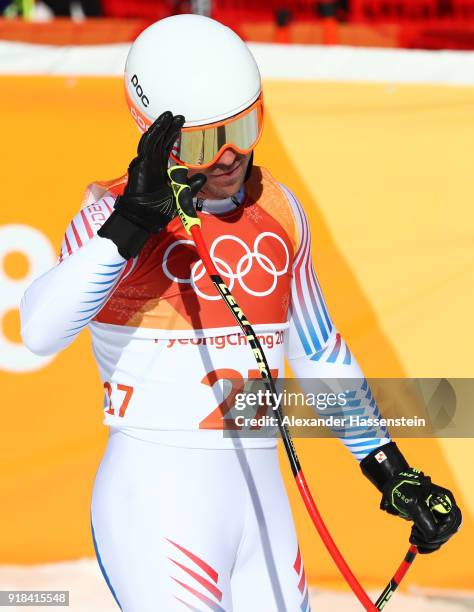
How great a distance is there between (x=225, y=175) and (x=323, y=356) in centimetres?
59

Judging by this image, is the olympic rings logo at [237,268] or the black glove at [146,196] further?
the olympic rings logo at [237,268]

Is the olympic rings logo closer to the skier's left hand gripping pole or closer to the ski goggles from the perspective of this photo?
the skier's left hand gripping pole

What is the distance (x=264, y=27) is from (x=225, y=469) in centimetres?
455

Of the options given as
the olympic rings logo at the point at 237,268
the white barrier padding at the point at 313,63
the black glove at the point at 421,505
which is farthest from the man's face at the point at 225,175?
the white barrier padding at the point at 313,63

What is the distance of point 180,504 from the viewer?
3002mm

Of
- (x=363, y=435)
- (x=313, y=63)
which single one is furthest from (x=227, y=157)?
(x=313, y=63)

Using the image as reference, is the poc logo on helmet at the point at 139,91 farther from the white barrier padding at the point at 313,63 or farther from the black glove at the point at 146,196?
the white barrier padding at the point at 313,63

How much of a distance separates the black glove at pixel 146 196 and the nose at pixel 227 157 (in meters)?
0.19

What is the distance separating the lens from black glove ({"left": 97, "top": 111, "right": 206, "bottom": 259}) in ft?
9.07

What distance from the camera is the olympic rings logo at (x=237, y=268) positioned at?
3.06 metres

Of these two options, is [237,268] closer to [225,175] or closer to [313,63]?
[225,175]

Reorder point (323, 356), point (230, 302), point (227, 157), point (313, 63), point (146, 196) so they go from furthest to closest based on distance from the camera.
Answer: point (313, 63), point (323, 356), point (227, 157), point (230, 302), point (146, 196)

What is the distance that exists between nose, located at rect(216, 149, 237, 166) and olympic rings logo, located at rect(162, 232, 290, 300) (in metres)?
0.19

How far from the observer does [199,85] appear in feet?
9.70
